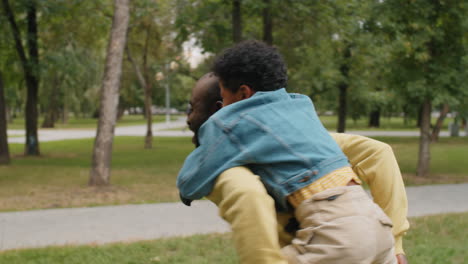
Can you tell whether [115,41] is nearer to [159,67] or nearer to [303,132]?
[303,132]

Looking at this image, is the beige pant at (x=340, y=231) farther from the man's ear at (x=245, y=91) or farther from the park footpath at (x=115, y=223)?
the park footpath at (x=115, y=223)

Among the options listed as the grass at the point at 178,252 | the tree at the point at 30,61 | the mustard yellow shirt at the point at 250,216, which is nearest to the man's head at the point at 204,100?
the mustard yellow shirt at the point at 250,216

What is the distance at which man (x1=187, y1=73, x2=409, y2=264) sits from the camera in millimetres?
1456

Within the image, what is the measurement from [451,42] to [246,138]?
11.4 meters

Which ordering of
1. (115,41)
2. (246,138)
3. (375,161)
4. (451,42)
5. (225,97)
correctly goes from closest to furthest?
(246,138), (225,97), (375,161), (115,41), (451,42)

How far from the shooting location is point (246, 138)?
1.58 metres

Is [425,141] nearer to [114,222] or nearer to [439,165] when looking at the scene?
[439,165]

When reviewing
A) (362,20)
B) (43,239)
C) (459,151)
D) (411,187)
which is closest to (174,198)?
(43,239)

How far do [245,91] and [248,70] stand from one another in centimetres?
8

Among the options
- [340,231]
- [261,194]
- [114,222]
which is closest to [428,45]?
[114,222]

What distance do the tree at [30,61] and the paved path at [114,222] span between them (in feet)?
34.1

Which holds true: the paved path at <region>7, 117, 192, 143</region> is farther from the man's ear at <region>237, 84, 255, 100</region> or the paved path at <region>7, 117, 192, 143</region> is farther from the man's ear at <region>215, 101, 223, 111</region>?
the man's ear at <region>237, 84, 255, 100</region>

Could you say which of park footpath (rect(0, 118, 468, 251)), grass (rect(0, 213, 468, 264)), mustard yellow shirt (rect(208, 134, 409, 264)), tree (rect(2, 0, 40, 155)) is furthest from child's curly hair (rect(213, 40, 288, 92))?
tree (rect(2, 0, 40, 155))

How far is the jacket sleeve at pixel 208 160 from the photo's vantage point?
156 cm
